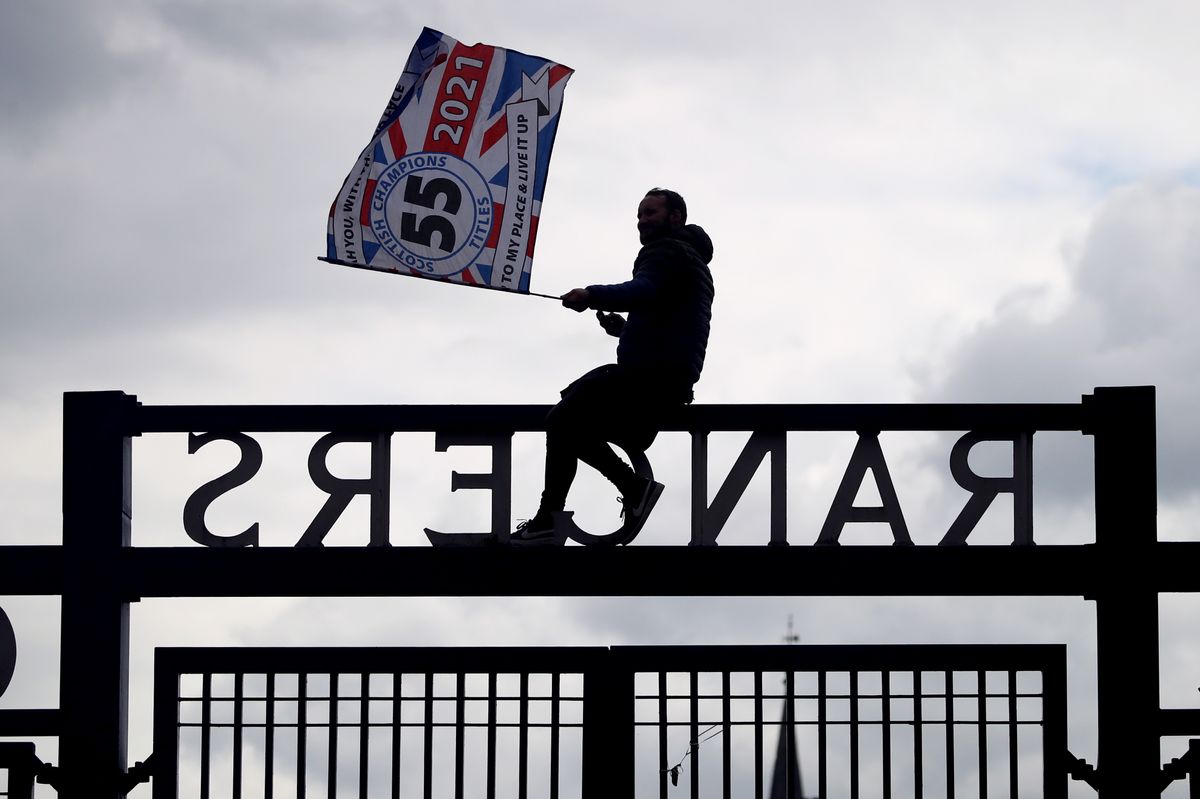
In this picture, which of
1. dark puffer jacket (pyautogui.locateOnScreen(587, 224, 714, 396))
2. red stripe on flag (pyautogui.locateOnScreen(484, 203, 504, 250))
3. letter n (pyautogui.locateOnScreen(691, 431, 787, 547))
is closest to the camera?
dark puffer jacket (pyautogui.locateOnScreen(587, 224, 714, 396))

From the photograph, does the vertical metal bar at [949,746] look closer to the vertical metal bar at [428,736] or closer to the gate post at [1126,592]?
the gate post at [1126,592]

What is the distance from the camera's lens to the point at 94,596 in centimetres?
1664

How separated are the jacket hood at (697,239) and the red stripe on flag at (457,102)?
1889 mm

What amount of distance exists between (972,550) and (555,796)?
3.42 m

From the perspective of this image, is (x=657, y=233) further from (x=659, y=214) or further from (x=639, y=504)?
(x=639, y=504)

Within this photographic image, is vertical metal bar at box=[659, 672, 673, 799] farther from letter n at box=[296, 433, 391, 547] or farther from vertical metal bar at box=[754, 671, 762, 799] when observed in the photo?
letter n at box=[296, 433, 391, 547]

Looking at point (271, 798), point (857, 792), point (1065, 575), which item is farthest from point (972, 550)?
point (271, 798)

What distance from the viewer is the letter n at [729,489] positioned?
54.6 feet

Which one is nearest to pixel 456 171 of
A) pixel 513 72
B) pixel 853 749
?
pixel 513 72

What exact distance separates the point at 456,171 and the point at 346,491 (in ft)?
8.03

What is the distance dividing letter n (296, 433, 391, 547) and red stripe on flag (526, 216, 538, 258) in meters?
1.72

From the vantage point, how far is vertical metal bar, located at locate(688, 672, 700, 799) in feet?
53.1

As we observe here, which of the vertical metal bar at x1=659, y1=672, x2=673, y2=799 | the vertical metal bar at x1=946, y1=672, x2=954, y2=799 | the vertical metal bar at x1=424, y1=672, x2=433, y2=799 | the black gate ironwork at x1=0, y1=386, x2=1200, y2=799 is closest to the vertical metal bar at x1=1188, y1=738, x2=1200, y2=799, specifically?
the black gate ironwork at x1=0, y1=386, x2=1200, y2=799

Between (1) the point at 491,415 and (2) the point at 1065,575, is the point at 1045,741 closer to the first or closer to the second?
(2) the point at 1065,575
